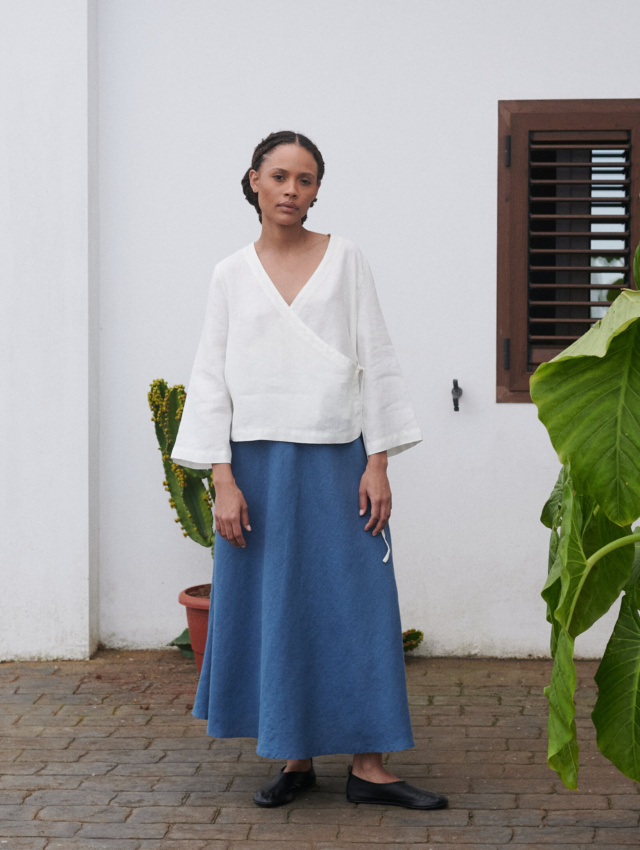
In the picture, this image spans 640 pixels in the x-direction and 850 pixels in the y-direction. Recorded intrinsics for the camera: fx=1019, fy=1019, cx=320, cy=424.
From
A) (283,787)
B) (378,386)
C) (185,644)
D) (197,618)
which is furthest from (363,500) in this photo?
(185,644)

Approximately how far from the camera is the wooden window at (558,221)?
4277 millimetres

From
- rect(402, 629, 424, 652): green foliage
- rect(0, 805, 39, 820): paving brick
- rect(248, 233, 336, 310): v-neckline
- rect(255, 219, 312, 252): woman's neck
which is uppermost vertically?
rect(255, 219, 312, 252): woman's neck

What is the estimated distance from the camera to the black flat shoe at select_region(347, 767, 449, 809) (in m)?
2.84

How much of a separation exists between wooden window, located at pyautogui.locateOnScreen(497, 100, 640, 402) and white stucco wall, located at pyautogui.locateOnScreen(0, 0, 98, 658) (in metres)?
1.78

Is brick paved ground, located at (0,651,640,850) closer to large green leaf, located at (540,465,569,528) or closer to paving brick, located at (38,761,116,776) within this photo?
paving brick, located at (38,761,116,776)

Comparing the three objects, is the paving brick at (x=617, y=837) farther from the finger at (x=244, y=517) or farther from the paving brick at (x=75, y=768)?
the paving brick at (x=75, y=768)

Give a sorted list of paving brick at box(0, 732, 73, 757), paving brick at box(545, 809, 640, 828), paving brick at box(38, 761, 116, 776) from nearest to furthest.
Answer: paving brick at box(545, 809, 640, 828) < paving brick at box(38, 761, 116, 776) < paving brick at box(0, 732, 73, 757)

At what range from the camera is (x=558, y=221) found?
14.4 feet

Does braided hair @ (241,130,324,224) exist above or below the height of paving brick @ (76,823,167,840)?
above

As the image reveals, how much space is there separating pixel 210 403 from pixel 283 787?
1.12 m

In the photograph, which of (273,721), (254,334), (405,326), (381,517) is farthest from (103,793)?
(405,326)

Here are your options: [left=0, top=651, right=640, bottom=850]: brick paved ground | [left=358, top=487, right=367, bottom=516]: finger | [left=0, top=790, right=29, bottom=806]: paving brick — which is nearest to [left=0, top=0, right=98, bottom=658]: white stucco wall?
[left=0, top=651, right=640, bottom=850]: brick paved ground

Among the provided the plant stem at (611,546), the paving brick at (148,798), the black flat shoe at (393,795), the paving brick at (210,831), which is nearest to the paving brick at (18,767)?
the paving brick at (148,798)

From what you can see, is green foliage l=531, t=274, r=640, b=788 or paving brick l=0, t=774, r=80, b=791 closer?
green foliage l=531, t=274, r=640, b=788
